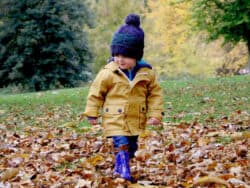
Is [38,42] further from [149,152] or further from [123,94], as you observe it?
[123,94]

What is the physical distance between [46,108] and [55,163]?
355 inches

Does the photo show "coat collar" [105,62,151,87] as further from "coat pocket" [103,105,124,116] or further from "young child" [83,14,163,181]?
"coat pocket" [103,105,124,116]

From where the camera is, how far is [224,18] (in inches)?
831

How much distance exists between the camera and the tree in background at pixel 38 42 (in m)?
32.4

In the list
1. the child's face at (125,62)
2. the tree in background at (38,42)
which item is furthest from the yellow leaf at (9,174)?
the tree in background at (38,42)

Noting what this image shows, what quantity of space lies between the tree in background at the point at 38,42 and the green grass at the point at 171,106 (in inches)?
540

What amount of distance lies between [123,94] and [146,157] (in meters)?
1.53

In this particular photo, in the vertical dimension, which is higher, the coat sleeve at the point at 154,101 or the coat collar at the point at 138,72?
the coat collar at the point at 138,72

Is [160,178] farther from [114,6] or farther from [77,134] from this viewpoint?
[114,6]

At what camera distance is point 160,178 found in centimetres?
541

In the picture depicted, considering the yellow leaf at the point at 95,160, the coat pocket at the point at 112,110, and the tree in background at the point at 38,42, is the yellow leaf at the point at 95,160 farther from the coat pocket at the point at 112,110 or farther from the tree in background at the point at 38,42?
the tree in background at the point at 38,42

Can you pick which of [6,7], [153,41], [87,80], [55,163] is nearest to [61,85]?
[87,80]

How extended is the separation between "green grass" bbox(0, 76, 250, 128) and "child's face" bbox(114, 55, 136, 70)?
505cm

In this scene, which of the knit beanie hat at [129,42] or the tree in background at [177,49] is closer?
the knit beanie hat at [129,42]
